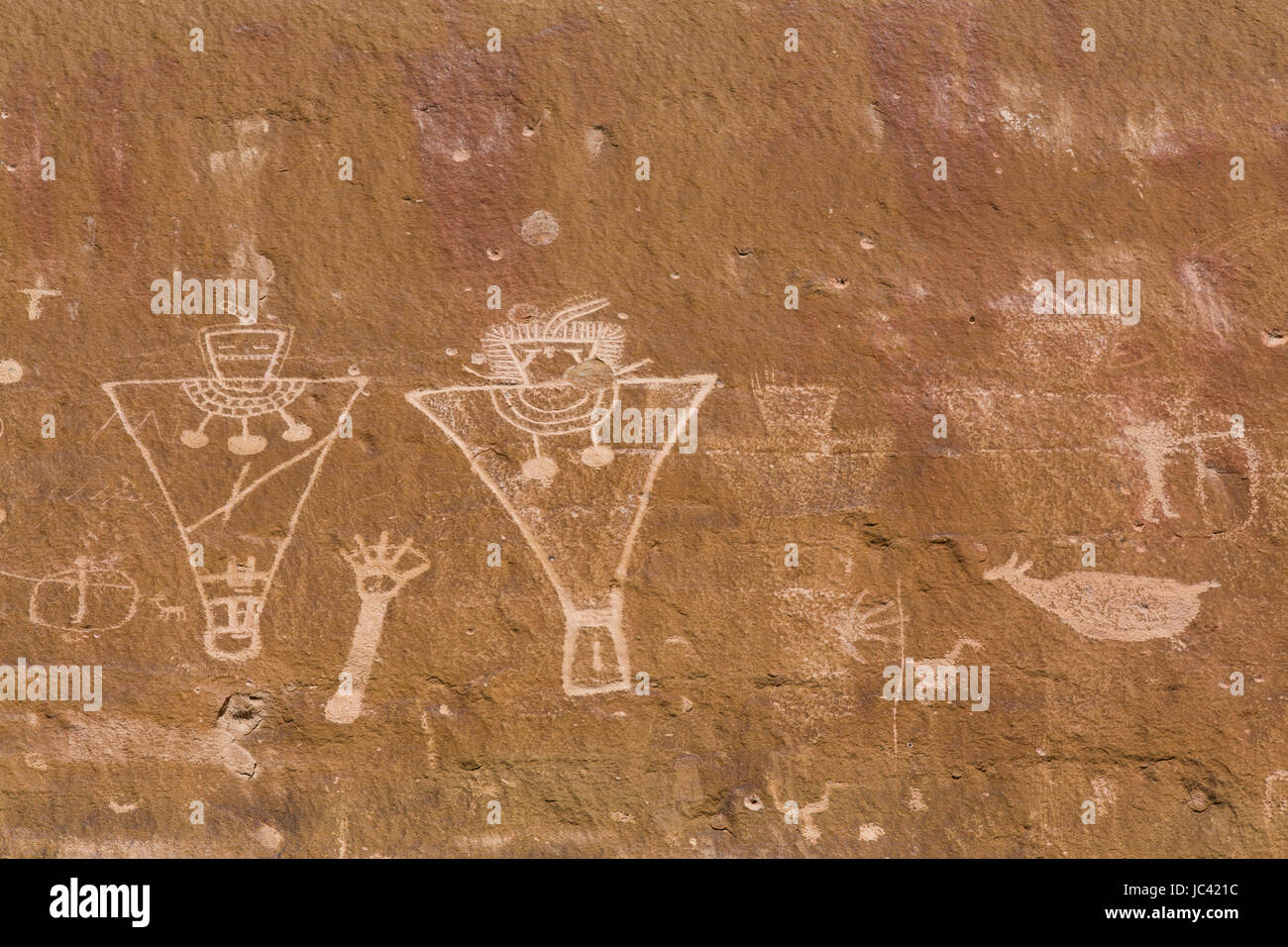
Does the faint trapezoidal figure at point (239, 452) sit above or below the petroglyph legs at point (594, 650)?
above

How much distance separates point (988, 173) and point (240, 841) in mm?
3226

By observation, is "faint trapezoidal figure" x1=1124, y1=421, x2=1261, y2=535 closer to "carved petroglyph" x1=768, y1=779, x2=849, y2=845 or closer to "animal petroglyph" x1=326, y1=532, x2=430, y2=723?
"carved petroglyph" x1=768, y1=779, x2=849, y2=845

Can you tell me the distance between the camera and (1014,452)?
3.55 m

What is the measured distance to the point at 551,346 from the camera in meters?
3.53

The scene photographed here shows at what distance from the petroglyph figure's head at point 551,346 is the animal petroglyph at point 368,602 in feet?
2.15

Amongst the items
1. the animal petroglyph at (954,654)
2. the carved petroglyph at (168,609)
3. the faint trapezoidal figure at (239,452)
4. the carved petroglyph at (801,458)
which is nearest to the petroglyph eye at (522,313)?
the faint trapezoidal figure at (239,452)

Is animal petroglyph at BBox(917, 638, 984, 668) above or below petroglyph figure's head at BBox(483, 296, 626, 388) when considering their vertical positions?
below

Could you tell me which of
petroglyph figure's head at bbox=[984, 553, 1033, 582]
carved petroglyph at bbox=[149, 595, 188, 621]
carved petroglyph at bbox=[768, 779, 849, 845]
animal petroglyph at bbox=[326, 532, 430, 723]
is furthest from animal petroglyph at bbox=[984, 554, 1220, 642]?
carved petroglyph at bbox=[149, 595, 188, 621]

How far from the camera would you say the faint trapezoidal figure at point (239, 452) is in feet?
11.6

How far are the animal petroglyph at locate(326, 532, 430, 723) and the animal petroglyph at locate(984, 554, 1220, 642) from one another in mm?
1879

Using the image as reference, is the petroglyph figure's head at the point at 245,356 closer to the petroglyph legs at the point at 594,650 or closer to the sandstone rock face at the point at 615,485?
the sandstone rock face at the point at 615,485

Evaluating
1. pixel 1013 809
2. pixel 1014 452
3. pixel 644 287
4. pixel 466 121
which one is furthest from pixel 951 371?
pixel 466 121

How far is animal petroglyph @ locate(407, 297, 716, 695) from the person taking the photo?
11.6 ft

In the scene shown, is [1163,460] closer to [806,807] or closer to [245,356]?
[806,807]
